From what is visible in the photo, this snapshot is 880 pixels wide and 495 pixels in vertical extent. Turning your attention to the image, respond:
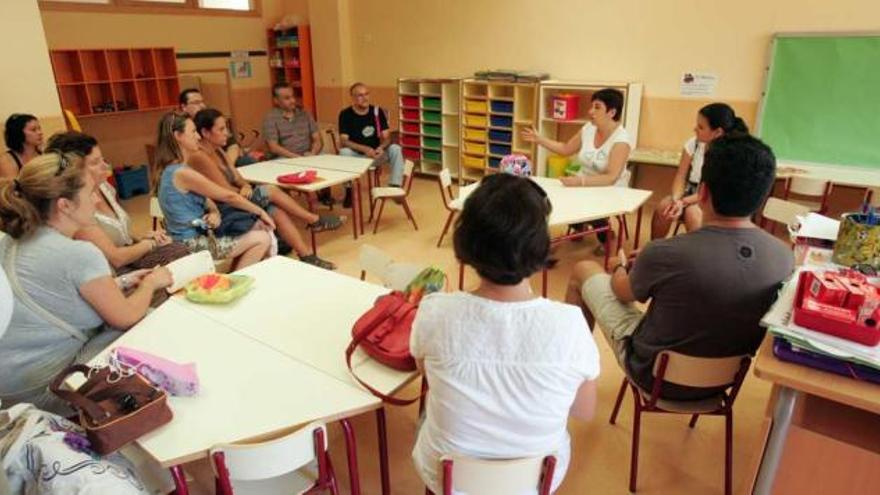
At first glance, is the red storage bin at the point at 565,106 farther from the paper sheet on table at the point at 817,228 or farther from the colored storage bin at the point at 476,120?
the paper sheet on table at the point at 817,228

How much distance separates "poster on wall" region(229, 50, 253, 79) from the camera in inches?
301

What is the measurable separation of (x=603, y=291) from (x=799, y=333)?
3.23 feet

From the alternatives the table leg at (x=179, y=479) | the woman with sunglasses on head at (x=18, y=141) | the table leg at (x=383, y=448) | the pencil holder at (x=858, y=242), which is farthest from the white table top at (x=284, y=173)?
the pencil holder at (x=858, y=242)

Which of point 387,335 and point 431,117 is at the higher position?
point 431,117

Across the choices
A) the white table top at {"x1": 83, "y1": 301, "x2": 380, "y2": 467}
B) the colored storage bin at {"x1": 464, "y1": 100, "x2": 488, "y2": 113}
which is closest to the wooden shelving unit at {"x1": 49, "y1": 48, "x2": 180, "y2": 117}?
the colored storage bin at {"x1": 464, "y1": 100, "x2": 488, "y2": 113}

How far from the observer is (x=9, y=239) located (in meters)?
1.94

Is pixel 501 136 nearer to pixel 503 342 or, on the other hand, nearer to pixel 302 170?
pixel 302 170

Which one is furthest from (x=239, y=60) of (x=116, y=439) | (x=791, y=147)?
(x=116, y=439)

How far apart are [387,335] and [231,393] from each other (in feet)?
1.62

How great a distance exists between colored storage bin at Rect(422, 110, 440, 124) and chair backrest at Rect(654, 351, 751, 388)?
5472mm

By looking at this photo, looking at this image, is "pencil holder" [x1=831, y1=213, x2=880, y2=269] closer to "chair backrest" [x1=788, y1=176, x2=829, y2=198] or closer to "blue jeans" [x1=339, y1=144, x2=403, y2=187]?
"chair backrest" [x1=788, y1=176, x2=829, y2=198]

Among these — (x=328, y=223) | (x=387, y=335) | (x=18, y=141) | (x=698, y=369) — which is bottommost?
(x=328, y=223)

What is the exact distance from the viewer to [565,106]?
561 cm

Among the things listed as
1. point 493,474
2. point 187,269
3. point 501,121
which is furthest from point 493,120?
point 493,474
